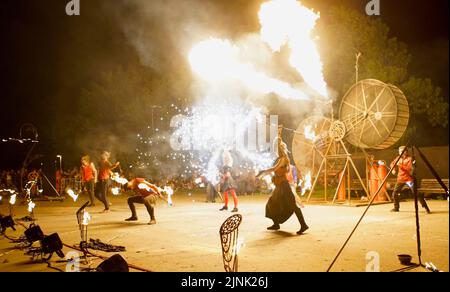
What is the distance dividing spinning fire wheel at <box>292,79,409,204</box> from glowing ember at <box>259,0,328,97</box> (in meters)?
1.81

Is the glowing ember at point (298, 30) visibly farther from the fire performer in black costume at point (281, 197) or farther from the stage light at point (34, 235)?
the stage light at point (34, 235)

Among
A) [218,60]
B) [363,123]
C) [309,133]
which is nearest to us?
[363,123]

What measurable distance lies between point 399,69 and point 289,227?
694 inches

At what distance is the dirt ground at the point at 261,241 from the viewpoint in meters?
6.39

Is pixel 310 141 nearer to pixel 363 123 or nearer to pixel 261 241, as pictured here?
pixel 363 123

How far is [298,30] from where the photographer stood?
16453 mm

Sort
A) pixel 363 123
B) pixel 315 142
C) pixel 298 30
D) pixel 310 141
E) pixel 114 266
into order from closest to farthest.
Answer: pixel 114 266
pixel 363 123
pixel 298 30
pixel 315 142
pixel 310 141

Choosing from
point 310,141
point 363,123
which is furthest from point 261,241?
point 310,141

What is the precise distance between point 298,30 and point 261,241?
1075cm

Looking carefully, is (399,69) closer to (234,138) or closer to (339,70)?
(339,70)

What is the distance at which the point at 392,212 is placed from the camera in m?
12.9

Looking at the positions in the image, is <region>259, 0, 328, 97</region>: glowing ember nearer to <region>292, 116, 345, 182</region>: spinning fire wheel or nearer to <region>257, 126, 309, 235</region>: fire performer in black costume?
<region>292, 116, 345, 182</region>: spinning fire wheel

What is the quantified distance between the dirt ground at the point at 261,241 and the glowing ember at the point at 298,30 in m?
6.36
